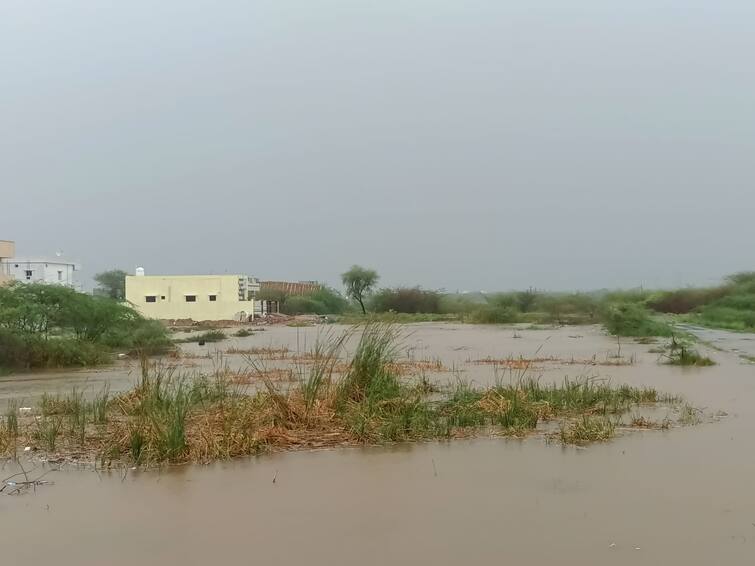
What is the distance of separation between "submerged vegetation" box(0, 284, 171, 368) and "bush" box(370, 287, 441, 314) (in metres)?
37.9

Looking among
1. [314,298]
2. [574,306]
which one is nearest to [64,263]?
[314,298]

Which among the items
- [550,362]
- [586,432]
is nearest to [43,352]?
[550,362]

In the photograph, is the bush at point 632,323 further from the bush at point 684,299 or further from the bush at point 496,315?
the bush at point 684,299

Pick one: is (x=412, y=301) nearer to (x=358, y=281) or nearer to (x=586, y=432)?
(x=358, y=281)

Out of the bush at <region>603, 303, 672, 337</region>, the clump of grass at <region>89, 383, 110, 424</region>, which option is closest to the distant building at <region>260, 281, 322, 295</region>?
the bush at <region>603, 303, 672, 337</region>

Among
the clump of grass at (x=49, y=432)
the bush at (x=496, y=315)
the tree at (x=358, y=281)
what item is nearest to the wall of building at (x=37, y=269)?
the tree at (x=358, y=281)

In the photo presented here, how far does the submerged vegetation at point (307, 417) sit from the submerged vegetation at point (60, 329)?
8.53m

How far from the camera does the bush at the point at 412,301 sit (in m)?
57.9

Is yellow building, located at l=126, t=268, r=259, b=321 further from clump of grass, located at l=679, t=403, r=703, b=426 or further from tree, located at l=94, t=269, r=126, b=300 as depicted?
clump of grass, located at l=679, t=403, r=703, b=426

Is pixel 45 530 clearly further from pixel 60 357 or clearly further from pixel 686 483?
pixel 60 357

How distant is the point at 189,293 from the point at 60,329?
32793mm

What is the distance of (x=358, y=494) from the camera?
5594 mm

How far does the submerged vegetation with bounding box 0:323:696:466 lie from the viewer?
262 inches

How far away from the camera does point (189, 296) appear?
50969 millimetres
